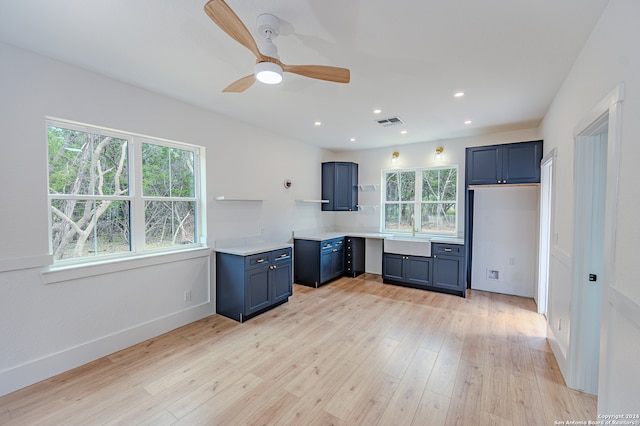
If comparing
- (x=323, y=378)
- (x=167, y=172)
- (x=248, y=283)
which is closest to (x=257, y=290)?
(x=248, y=283)

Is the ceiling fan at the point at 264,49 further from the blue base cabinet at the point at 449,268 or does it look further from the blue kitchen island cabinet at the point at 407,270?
the blue kitchen island cabinet at the point at 407,270

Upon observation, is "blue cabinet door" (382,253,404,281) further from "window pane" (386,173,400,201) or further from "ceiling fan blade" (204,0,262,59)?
"ceiling fan blade" (204,0,262,59)

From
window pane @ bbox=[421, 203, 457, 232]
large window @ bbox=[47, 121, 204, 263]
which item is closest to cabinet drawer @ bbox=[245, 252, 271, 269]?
large window @ bbox=[47, 121, 204, 263]

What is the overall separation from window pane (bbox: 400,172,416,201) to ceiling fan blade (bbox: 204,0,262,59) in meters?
4.40

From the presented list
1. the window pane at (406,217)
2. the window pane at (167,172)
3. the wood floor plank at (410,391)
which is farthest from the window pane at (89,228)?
the window pane at (406,217)

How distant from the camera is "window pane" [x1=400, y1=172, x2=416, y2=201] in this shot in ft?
17.9

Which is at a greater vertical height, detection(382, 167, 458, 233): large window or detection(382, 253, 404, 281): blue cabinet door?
detection(382, 167, 458, 233): large window

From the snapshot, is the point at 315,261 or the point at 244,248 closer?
the point at 244,248

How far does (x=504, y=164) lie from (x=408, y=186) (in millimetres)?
1763

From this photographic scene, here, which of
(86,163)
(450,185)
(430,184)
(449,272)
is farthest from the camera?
(430,184)

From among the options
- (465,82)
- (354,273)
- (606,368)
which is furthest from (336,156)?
(606,368)

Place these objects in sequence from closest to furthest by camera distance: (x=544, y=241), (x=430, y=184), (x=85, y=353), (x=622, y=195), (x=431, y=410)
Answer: (x=622, y=195), (x=431, y=410), (x=85, y=353), (x=544, y=241), (x=430, y=184)

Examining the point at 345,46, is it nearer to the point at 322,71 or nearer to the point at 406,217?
the point at 322,71

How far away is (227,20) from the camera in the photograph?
1.49 metres
